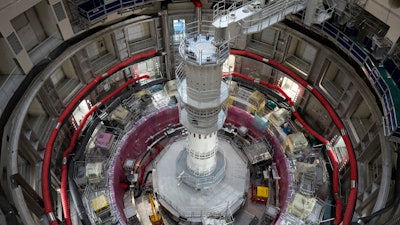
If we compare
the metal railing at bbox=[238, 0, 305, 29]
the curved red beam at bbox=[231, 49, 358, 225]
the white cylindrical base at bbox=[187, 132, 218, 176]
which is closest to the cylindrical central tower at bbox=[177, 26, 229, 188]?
the white cylindrical base at bbox=[187, 132, 218, 176]

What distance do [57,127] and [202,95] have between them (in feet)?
49.5

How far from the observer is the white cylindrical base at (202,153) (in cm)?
2443

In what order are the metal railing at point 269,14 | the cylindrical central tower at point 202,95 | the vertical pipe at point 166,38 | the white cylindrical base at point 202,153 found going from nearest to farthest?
the cylindrical central tower at point 202,95, the metal railing at point 269,14, the white cylindrical base at point 202,153, the vertical pipe at point 166,38

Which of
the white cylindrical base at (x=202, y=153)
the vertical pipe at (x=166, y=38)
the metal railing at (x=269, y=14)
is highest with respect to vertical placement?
the vertical pipe at (x=166, y=38)

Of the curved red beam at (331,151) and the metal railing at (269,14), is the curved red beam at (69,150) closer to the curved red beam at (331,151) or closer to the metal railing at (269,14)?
the curved red beam at (331,151)

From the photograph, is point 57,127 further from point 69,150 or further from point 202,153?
point 202,153

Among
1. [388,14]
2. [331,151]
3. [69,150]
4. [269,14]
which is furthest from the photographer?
[331,151]

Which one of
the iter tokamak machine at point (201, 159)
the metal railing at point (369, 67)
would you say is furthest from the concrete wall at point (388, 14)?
the iter tokamak machine at point (201, 159)

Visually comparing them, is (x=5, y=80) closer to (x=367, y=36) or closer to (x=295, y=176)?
(x=295, y=176)

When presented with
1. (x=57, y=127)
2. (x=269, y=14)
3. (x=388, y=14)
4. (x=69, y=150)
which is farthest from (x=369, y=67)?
(x=69, y=150)

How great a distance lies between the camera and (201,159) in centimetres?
2634

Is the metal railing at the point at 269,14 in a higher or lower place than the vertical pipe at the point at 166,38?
lower

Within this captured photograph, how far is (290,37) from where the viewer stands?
31031mm

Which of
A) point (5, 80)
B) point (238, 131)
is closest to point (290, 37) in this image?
point (238, 131)
